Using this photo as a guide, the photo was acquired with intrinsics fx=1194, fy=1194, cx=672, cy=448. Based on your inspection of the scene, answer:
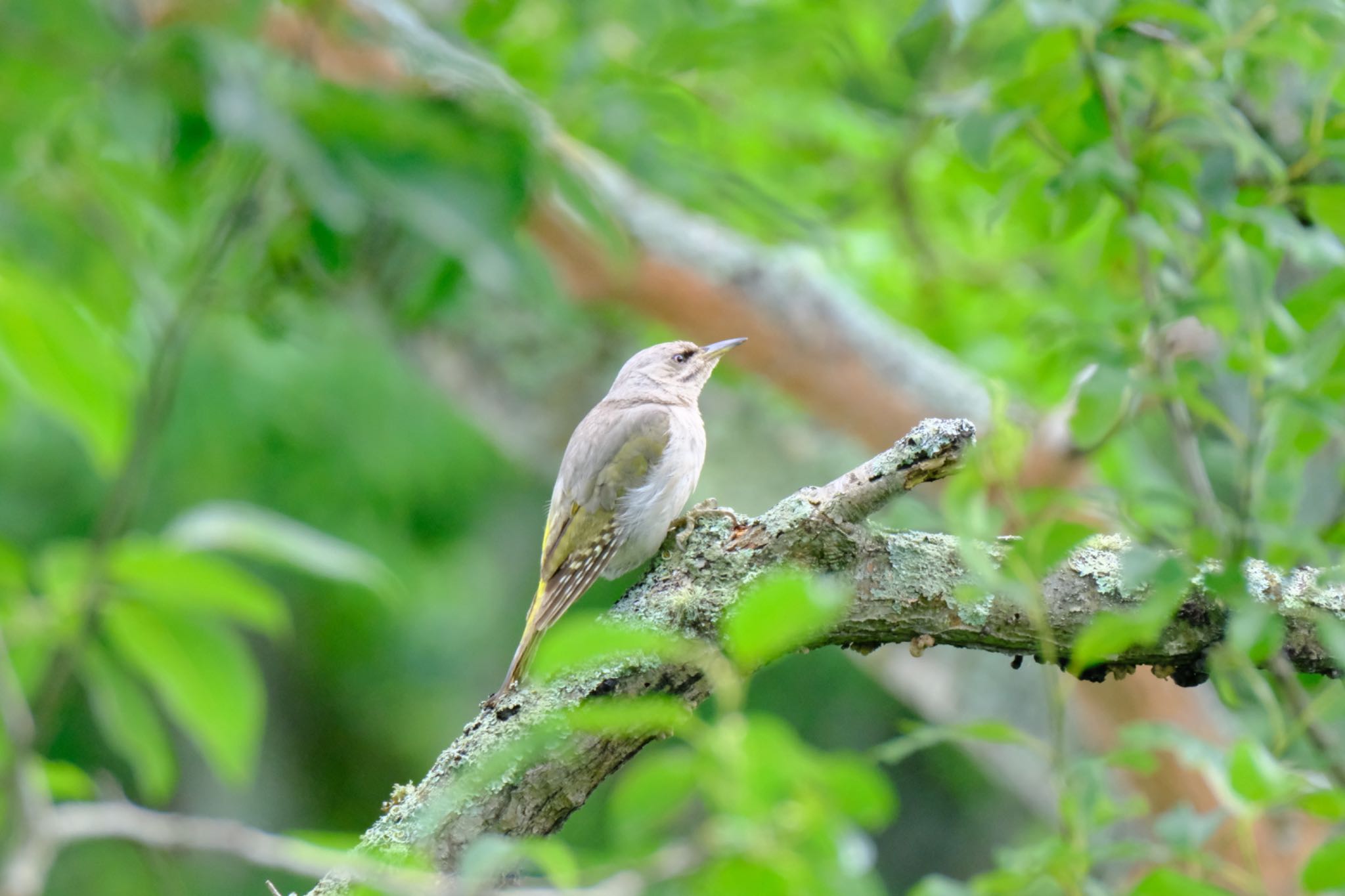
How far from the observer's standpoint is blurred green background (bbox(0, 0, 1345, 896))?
134 centimetres

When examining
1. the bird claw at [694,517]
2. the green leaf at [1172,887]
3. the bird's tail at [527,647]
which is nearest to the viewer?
the green leaf at [1172,887]

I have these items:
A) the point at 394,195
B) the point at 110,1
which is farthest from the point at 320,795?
the point at 394,195

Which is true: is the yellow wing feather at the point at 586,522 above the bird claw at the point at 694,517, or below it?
Answer: below

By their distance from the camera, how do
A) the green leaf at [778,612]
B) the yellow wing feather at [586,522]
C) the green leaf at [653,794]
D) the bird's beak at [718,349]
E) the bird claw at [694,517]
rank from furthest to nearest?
the bird's beak at [718,349] < the yellow wing feather at [586,522] < the bird claw at [694,517] < the green leaf at [653,794] < the green leaf at [778,612]

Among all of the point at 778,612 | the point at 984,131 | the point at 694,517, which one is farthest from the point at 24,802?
the point at 984,131

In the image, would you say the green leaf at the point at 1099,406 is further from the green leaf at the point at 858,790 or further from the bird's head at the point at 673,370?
the green leaf at the point at 858,790

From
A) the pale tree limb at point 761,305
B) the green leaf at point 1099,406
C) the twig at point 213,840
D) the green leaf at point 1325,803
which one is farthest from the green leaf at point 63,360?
the pale tree limb at point 761,305

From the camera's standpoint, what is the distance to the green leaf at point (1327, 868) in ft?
6.51

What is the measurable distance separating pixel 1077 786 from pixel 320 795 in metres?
7.80

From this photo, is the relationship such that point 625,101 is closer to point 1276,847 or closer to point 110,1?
point 110,1

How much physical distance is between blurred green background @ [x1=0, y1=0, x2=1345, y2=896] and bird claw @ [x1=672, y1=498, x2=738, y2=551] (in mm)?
415

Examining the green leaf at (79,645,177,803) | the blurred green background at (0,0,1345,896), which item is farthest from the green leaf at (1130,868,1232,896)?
the green leaf at (79,645,177,803)

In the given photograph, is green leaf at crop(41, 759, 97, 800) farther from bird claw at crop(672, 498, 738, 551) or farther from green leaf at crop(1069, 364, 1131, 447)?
green leaf at crop(1069, 364, 1131, 447)

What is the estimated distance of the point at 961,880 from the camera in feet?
26.7
